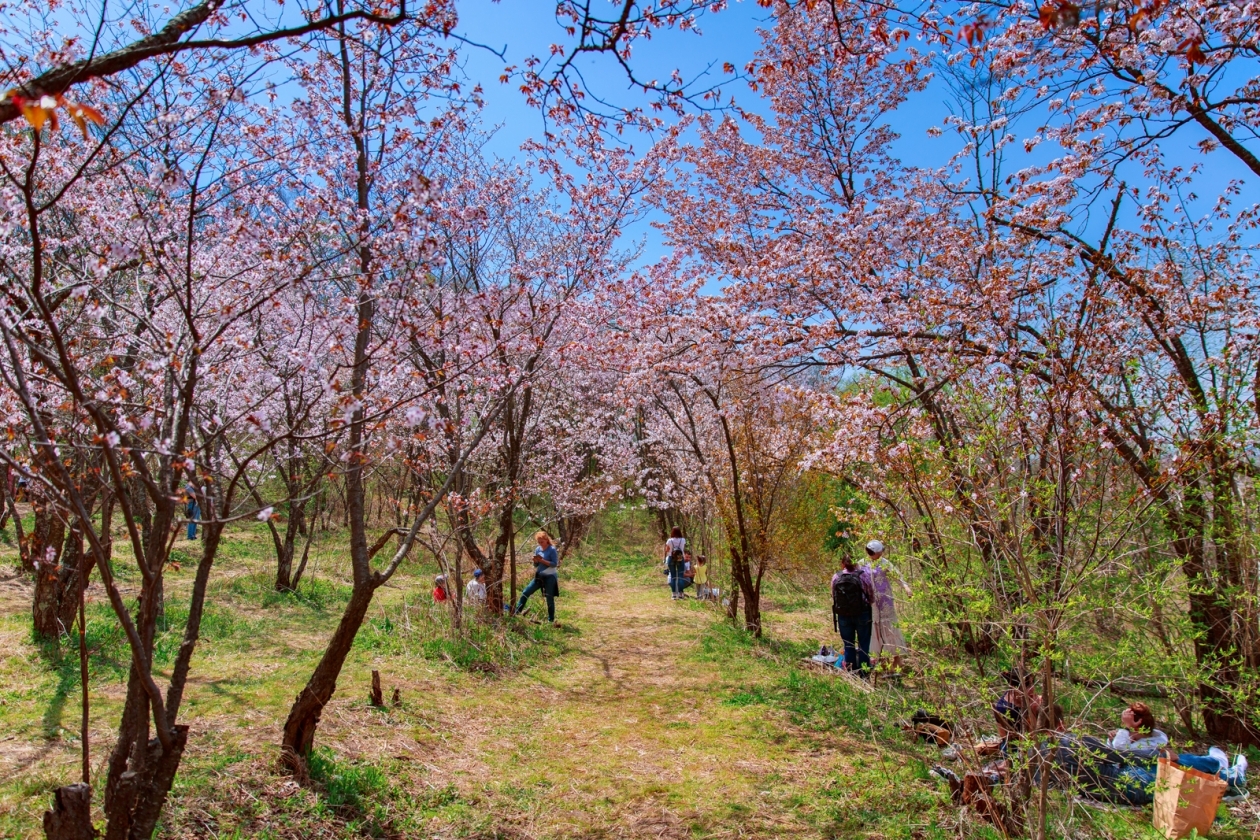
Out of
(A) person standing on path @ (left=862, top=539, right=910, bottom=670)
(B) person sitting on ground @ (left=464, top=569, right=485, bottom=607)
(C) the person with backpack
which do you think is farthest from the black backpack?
(B) person sitting on ground @ (left=464, top=569, right=485, bottom=607)

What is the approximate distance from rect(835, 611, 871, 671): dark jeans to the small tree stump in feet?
20.9

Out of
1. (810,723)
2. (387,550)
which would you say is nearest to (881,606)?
(810,723)

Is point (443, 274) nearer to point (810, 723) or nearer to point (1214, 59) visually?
point (810, 723)

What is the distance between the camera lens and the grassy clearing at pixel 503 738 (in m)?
4.07

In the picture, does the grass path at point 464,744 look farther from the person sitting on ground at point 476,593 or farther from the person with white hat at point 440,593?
the person sitting on ground at point 476,593

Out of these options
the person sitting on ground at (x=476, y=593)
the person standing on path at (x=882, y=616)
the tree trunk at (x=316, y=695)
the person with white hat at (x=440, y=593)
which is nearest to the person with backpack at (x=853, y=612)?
the person standing on path at (x=882, y=616)

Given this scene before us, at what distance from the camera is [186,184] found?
3.22m

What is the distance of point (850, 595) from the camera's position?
7.46 meters

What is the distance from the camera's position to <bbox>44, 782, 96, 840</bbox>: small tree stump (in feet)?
8.50

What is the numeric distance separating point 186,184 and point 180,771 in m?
3.09

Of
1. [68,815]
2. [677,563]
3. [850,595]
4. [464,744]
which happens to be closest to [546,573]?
[677,563]

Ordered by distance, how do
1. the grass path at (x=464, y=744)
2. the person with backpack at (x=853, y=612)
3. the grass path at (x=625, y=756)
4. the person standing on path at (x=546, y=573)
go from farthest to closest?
the person standing on path at (x=546, y=573), the person with backpack at (x=853, y=612), the grass path at (x=625, y=756), the grass path at (x=464, y=744)

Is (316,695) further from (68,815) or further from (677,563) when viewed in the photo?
(677,563)

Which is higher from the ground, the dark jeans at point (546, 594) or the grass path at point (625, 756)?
the dark jeans at point (546, 594)
